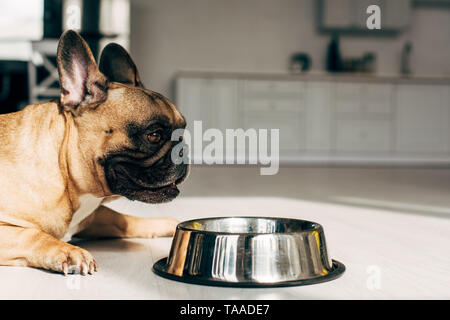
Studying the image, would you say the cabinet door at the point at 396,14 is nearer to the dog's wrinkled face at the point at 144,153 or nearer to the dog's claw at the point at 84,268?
the dog's wrinkled face at the point at 144,153

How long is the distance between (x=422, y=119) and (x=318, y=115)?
3.61 ft

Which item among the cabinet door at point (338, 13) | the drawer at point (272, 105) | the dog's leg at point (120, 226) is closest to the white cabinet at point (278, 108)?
the drawer at point (272, 105)

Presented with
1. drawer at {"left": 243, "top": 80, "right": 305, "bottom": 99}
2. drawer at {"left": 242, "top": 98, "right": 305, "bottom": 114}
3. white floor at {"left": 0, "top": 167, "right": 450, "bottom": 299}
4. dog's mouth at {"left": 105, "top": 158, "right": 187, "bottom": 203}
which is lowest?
white floor at {"left": 0, "top": 167, "right": 450, "bottom": 299}

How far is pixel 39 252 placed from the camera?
0.94 metres

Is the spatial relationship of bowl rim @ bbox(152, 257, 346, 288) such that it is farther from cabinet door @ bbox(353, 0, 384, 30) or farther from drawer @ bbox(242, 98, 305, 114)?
cabinet door @ bbox(353, 0, 384, 30)

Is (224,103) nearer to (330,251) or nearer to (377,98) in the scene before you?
(377,98)

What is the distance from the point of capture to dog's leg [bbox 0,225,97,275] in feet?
3.00

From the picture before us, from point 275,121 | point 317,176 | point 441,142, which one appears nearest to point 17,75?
point 275,121

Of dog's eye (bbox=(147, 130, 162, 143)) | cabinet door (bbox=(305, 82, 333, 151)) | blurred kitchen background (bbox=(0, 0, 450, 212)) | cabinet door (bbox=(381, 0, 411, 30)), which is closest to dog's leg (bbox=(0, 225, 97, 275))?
dog's eye (bbox=(147, 130, 162, 143))

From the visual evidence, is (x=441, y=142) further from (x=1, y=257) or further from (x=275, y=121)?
(x=1, y=257)

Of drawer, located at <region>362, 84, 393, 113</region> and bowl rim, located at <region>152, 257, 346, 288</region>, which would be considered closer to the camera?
bowl rim, located at <region>152, 257, 346, 288</region>

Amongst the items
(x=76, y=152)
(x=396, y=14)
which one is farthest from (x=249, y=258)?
(x=396, y=14)

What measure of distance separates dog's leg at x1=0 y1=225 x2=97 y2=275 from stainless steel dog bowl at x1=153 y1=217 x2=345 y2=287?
0.51 ft

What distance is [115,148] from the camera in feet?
3.28
